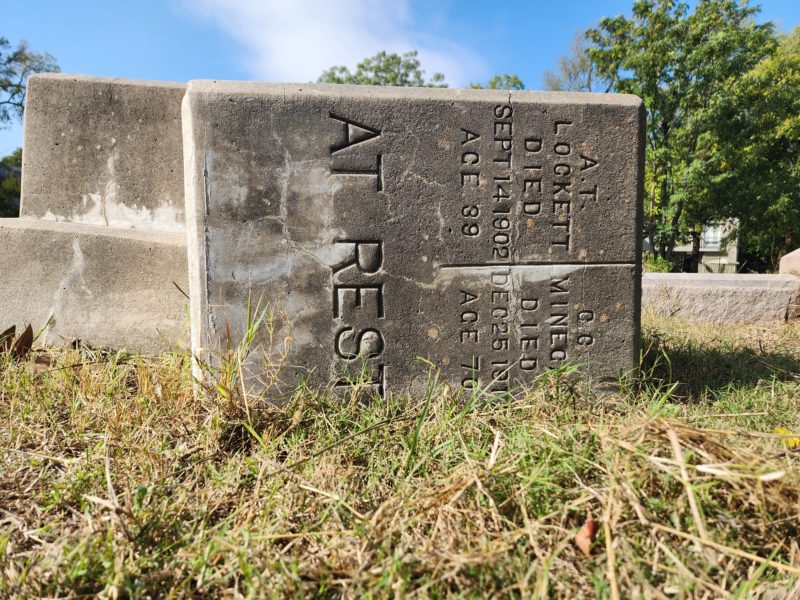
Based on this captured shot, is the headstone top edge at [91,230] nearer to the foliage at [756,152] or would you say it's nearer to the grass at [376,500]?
the grass at [376,500]

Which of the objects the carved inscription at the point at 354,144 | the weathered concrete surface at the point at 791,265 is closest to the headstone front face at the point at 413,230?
the carved inscription at the point at 354,144

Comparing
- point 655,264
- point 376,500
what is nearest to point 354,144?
point 376,500

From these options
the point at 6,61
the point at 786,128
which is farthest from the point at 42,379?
the point at 6,61

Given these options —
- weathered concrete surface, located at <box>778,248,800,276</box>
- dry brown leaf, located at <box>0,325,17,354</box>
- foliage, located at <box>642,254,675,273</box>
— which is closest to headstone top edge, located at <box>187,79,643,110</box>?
dry brown leaf, located at <box>0,325,17,354</box>

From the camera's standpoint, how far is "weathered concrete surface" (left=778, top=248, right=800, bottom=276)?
5227mm

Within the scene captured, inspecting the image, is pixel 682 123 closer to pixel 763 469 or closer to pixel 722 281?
pixel 722 281

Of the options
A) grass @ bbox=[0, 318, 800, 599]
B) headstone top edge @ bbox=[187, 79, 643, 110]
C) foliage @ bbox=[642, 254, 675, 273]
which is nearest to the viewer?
grass @ bbox=[0, 318, 800, 599]

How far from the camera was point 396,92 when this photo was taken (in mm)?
2076

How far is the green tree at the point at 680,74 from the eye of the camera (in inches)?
464

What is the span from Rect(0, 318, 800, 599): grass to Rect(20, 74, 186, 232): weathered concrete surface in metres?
1.28

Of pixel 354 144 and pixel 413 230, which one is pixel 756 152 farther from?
pixel 354 144

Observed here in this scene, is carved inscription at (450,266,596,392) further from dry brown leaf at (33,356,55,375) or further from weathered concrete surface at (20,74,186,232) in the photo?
weathered concrete surface at (20,74,186,232)

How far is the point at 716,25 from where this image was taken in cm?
1223

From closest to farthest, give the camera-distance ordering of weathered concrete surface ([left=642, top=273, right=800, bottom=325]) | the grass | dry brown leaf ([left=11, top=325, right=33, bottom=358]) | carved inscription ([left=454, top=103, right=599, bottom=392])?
the grass → carved inscription ([left=454, top=103, right=599, bottom=392]) → dry brown leaf ([left=11, top=325, right=33, bottom=358]) → weathered concrete surface ([left=642, top=273, right=800, bottom=325])
